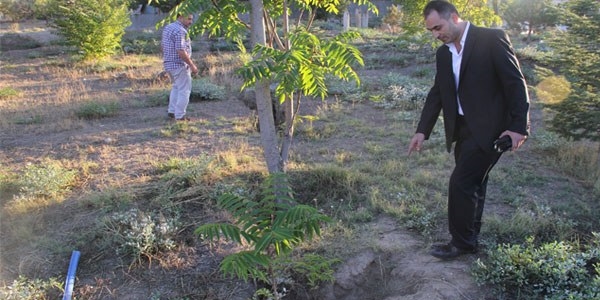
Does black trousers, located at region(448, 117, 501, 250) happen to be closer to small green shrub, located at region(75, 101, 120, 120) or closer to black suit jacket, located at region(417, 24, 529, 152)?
black suit jacket, located at region(417, 24, 529, 152)

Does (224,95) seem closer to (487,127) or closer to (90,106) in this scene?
(90,106)

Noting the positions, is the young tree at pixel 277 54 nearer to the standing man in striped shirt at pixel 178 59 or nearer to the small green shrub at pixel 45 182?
the small green shrub at pixel 45 182

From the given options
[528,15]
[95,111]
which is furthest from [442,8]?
[528,15]

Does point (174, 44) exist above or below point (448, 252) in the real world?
above

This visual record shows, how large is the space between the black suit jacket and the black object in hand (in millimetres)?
73

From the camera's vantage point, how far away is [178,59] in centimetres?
737

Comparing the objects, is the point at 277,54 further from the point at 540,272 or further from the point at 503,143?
the point at 540,272

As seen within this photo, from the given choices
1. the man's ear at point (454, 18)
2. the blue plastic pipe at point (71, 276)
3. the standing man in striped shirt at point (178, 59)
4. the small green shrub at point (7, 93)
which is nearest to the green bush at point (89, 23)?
the small green shrub at point (7, 93)

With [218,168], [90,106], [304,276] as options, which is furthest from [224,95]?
[304,276]

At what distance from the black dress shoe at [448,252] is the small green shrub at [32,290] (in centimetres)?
281

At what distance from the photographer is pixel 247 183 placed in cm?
492

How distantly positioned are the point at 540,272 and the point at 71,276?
133 inches

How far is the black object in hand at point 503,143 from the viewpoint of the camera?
3.08 m

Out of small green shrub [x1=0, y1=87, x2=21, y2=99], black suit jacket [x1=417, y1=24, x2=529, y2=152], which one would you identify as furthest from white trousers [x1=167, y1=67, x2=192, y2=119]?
black suit jacket [x1=417, y1=24, x2=529, y2=152]
